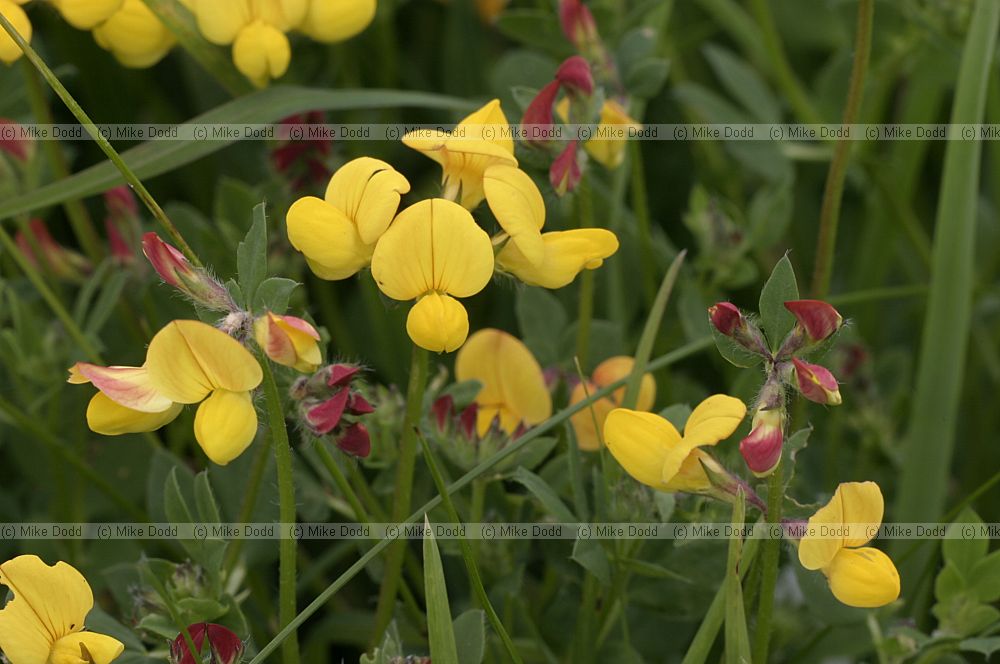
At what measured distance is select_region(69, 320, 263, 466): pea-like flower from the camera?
3.21ft

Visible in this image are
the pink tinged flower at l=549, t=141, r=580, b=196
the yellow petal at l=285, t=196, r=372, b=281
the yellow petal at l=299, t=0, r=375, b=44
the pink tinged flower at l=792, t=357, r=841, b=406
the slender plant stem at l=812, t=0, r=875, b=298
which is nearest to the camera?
the pink tinged flower at l=792, t=357, r=841, b=406

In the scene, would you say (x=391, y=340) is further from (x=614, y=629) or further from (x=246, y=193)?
(x=614, y=629)

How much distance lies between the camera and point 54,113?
2.26m

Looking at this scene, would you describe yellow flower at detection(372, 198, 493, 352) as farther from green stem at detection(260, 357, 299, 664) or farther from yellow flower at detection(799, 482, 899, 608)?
yellow flower at detection(799, 482, 899, 608)

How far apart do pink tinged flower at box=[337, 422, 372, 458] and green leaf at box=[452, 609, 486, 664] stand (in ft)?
0.60

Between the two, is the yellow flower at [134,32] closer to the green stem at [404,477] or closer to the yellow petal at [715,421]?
the green stem at [404,477]

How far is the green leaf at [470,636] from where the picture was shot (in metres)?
1.10

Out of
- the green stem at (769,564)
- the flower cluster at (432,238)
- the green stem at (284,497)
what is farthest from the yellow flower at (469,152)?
the green stem at (769,564)

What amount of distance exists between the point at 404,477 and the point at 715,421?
1.09 ft

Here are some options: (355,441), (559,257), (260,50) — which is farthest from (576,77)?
(355,441)

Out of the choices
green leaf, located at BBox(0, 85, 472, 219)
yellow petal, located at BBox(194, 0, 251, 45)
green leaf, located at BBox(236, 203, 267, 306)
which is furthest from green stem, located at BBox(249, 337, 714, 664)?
yellow petal, located at BBox(194, 0, 251, 45)

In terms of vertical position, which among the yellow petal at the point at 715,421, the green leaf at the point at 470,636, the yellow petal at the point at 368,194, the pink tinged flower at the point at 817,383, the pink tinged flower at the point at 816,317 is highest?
the yellow petal at the point at 368,194

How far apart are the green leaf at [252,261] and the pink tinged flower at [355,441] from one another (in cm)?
14

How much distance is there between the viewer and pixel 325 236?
107cm
